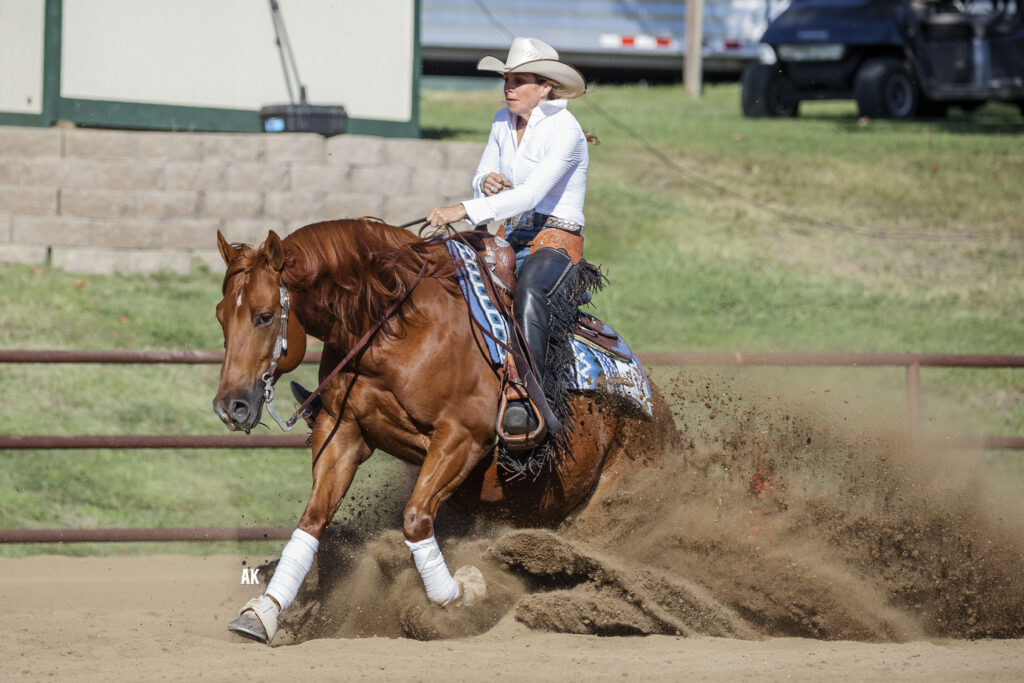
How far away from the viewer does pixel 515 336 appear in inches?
212

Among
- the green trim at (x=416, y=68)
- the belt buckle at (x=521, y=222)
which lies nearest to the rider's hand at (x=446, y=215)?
the belt buckle at (x=521, y=222)

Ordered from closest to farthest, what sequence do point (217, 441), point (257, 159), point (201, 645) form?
point (201, 645) → point (217, 441) → point (257, 159)

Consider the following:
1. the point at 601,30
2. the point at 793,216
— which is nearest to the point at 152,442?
the point at 793,216

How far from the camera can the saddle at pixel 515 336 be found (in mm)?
5292

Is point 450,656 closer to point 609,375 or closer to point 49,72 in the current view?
point 609,375

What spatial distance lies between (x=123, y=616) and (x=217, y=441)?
1223 millimetres

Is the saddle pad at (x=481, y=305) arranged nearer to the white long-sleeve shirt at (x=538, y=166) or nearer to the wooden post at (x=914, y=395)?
the white long-sleeve shirt at (x=538, y=166)

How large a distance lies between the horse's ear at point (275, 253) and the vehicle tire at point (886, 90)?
50.1ft

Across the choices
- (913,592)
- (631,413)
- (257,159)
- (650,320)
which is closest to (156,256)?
(257,159)

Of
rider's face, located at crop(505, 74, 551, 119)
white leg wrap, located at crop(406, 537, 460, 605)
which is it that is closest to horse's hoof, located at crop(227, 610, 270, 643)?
white leg wrap, located at crop(406, 537, 460, 605)

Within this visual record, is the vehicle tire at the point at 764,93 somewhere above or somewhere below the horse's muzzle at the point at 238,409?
above

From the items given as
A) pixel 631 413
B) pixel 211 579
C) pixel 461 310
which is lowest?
pixel 211 579

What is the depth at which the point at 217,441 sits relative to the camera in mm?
6945

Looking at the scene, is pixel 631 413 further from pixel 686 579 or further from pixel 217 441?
pixel 217 441
